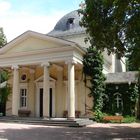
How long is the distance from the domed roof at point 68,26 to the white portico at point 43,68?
8.39 m

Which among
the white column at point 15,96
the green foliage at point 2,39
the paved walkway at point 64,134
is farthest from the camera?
the green foliage at point 2,39

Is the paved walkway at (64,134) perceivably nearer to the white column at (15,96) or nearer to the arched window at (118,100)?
the white column at (15,96)

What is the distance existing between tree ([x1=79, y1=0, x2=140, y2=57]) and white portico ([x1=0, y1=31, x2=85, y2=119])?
8.41 m

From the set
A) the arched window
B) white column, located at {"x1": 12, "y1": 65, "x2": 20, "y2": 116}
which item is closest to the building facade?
white column, located at {"x1": 12, "y1": 65, "x2": 20, "y2": 116}

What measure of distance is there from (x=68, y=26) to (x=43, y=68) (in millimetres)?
10953

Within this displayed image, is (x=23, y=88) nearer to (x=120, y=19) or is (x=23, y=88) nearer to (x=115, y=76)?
(x=115, y=76)

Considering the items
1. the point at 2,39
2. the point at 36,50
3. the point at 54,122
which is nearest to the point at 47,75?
the point at 36,50

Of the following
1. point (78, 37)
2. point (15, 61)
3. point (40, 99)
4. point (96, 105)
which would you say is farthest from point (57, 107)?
point (78, 37)

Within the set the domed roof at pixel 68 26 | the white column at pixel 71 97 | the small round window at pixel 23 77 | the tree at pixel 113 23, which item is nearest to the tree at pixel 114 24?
the tree at pixel 113 23

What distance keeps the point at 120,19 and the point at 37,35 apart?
45.4 ft

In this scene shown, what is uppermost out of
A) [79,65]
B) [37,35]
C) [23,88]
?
[37,35]

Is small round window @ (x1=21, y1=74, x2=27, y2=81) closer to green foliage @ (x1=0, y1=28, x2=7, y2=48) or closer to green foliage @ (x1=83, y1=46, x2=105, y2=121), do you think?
green foliage @ (x1=83, y1=46, x2=105, y2=121)

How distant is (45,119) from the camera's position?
82.9 feet

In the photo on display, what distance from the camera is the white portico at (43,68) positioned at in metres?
25.9
